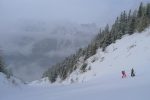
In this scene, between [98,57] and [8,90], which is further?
[98,57]

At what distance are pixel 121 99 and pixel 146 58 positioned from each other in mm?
50706

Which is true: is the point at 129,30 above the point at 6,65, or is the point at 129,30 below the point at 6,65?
above

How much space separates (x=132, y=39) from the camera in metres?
91.2

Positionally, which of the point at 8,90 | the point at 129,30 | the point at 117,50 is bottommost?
the point at 8,90

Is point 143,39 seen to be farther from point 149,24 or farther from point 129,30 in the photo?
point 129,30

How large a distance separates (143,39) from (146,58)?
1908cm

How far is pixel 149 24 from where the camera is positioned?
3588 inches

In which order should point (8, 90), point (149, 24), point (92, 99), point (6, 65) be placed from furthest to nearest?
point (149, 24) < point (6, 65) < point (8, 90) < point (92, 99)

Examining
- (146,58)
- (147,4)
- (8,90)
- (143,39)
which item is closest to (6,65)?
(8,90)

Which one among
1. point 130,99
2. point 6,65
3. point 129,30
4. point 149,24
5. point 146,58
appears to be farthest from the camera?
point 129,30

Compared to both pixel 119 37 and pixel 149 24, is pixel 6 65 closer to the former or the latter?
pixel 149 24

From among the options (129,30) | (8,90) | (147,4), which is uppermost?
(147,4)

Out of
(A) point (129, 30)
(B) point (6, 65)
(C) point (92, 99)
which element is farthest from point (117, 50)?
(C) point (92, 99)

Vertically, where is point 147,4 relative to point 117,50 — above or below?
above
